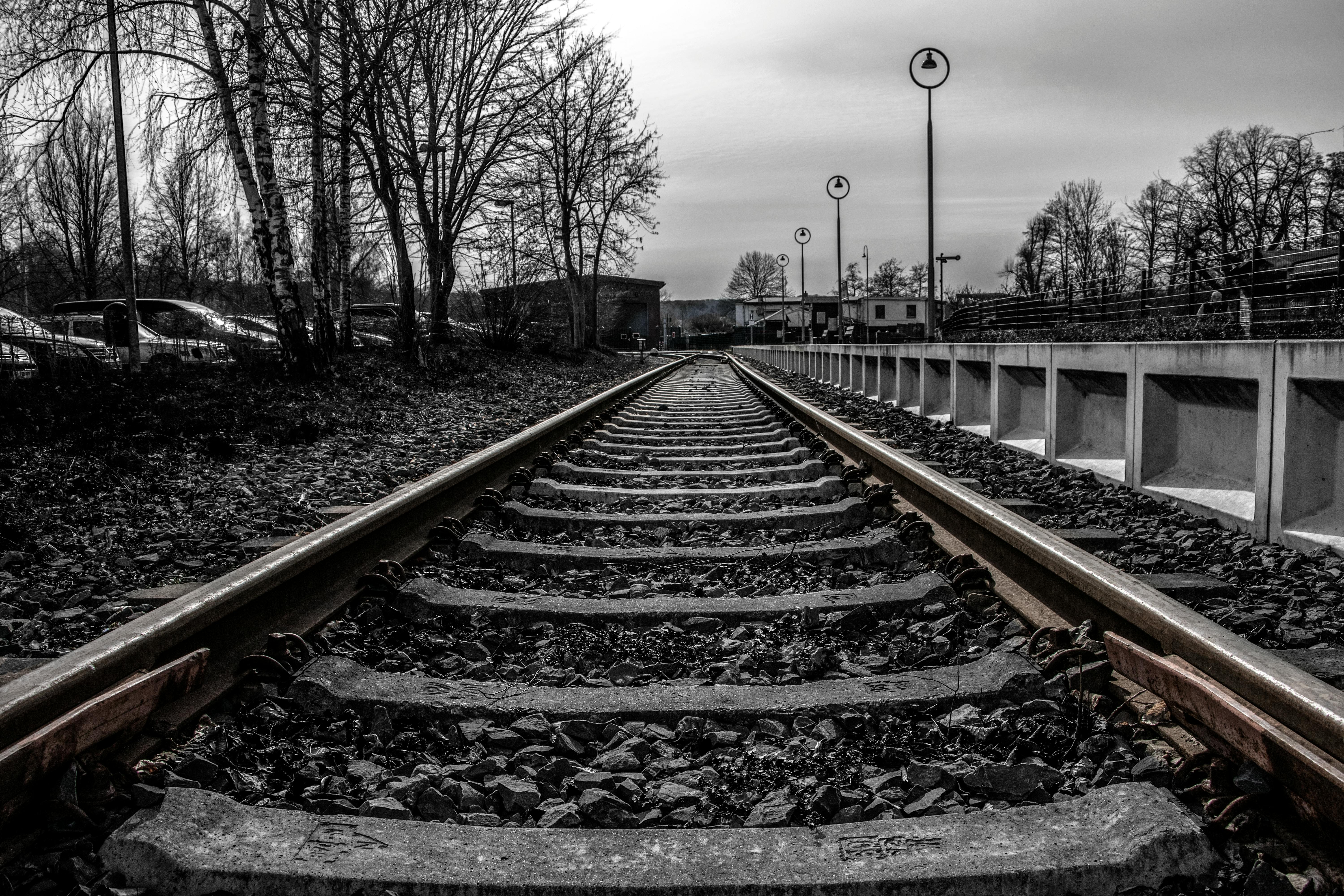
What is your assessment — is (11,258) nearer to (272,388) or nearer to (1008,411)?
(272,388)

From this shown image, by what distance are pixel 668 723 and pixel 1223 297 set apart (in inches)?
767

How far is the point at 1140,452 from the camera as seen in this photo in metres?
6.03

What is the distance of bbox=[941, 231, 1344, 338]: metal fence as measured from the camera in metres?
13.4

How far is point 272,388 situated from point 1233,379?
1099 cm

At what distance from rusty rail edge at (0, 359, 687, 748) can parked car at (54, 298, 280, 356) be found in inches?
499

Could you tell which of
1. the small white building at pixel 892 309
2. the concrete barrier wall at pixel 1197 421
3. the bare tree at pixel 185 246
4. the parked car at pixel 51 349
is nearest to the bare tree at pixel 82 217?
the bare tree at pixel 185 246

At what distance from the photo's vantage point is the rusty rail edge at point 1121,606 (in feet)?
5.95

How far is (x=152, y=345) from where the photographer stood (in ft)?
55.8

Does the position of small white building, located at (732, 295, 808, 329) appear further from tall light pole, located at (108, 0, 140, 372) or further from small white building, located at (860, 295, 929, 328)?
tall light pole, located at (108, 0, 140, 372)

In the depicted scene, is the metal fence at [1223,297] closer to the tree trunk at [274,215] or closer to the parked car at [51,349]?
the tree trunk at [274,215]

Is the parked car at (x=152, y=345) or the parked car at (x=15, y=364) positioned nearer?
the parked car at (x=15, y=364)

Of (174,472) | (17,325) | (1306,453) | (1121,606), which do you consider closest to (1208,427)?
(1306,453)

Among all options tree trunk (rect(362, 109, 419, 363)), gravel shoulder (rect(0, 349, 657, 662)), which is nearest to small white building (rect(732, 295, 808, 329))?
tree trunk (rect(362, 109, 419, 363))

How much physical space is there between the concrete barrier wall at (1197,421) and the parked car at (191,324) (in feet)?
40.1
